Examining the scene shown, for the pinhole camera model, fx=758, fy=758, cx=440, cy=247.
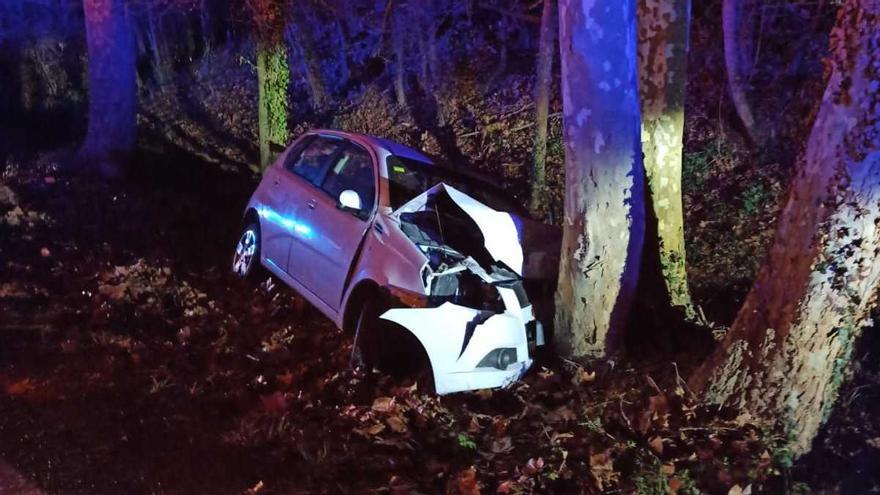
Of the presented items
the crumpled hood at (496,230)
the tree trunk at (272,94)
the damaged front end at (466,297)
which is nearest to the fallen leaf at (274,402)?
the damaged front end at (466,297)

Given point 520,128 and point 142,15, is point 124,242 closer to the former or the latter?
point 520,128

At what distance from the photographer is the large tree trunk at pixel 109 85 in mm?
12258

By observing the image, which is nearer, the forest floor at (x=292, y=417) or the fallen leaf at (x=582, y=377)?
the forest floor at (x=292, y=417)

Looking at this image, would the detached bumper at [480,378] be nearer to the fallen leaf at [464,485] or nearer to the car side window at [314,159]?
the fallen leaf at [464,485]

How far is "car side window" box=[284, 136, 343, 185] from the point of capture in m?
6.86

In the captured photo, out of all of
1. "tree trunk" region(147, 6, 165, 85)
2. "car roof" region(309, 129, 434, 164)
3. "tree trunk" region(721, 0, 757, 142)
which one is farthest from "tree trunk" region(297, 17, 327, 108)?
"car roof" region(309, 129, 434, 164)

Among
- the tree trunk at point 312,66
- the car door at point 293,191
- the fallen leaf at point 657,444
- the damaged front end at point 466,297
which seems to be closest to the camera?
the fallen leaf at point 657,444

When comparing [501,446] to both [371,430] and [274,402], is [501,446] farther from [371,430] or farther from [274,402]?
[274,402]

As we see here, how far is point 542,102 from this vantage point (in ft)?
32.8

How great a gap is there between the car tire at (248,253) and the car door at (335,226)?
889mm

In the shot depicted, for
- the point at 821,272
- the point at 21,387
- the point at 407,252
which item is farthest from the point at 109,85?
the point at 821,272

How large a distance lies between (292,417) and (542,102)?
6402 millimetres

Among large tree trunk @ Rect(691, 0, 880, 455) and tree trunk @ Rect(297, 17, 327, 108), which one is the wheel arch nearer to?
large tree trunk @ Rect(691, 0, 880, 455)

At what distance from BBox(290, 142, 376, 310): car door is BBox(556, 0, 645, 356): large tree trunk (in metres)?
1.67
